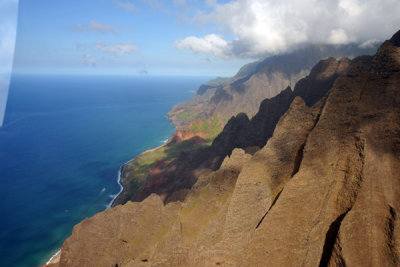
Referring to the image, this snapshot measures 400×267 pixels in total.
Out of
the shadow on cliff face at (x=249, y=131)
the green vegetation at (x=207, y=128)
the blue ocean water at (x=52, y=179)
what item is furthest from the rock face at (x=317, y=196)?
the green vegetation at (x=207, y=128)

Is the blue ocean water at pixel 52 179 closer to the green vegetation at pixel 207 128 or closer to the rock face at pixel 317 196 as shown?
the green vegetation at pixel 207 128

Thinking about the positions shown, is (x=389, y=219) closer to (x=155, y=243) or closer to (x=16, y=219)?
(x=155, y=243)

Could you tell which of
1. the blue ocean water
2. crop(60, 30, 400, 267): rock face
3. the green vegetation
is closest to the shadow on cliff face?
the blue ocean water

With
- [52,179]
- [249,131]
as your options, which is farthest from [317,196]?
[52,179]

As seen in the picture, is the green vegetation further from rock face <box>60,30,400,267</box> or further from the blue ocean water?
rock face <box>60,30,400,267</box>

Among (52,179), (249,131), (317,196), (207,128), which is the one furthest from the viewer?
(207,128)

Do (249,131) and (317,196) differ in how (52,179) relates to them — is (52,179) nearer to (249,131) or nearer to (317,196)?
(249,131)

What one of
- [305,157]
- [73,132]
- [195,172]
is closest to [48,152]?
[73,132]

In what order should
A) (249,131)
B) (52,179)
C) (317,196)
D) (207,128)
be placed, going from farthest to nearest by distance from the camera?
1. (207,128)
2. (52,179)
3. (249,131)
4. (317,196)
